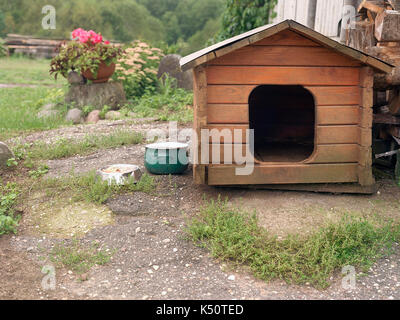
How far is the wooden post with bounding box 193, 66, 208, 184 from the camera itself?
14.4 ft

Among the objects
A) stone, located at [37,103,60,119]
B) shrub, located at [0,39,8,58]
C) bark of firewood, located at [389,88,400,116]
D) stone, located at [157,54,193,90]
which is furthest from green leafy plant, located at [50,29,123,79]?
shrub, located at [0,39,8,58]

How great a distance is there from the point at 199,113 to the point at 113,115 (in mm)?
4219

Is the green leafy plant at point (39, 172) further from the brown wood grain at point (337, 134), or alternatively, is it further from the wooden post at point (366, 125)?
the wooden post at point (366, 125)

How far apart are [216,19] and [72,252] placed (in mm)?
21202

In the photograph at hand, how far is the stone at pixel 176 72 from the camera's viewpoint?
1059 centimetres

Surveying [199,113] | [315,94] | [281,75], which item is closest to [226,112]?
[199,113]

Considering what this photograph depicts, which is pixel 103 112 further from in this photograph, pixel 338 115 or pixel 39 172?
pixel 338 115

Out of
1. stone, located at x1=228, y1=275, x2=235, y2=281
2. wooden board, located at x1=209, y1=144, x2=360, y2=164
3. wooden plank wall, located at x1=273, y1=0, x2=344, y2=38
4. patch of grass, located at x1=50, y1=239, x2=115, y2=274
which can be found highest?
wooden plank wall, located at x1=273, y1=0, x2=344, y2=38

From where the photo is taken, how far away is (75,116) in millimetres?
8562

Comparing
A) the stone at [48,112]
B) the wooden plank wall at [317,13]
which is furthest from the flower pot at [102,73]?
the wooden plank wall at [317,13]

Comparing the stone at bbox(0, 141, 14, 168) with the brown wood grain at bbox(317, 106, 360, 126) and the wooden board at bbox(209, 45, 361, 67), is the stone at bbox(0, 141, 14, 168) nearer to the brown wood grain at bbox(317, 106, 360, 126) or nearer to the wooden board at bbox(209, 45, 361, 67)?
the wooden board at bbox(209, 45, 361, 67)

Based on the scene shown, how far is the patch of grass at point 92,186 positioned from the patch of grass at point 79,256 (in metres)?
0.71

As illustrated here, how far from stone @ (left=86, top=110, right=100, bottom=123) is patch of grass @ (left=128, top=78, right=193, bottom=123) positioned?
618 mm

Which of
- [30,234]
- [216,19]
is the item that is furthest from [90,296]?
[216,19]
